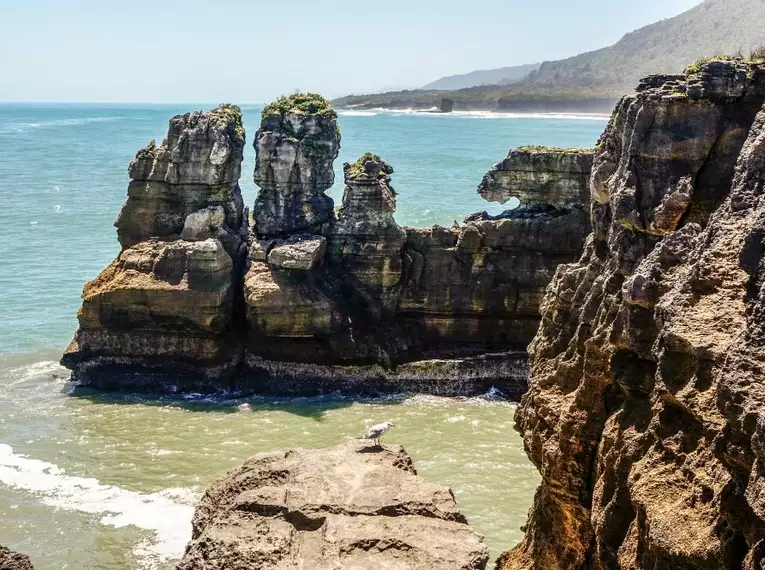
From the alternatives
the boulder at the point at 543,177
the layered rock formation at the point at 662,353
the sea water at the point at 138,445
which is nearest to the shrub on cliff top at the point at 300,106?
the boulder at the point at 543,177

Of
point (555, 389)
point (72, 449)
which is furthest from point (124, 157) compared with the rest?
point (555, 389)

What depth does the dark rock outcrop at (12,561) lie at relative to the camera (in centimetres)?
1227

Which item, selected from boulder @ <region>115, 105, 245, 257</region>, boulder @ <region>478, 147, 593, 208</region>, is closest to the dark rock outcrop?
boulder @ <region>115, 105, 245, 257</region>

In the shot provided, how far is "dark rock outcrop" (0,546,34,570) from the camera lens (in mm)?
12273

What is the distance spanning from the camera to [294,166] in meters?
31.4

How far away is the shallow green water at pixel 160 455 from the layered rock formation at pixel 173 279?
1387mm

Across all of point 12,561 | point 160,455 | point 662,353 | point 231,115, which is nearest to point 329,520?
point 662,353

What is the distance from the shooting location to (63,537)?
787 inches

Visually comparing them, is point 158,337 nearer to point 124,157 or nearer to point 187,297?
point 187,297

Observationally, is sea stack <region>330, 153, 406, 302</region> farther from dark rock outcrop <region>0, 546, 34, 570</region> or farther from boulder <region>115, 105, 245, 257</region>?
dark rock outcrop <region>0, 546, 34, 570</region>

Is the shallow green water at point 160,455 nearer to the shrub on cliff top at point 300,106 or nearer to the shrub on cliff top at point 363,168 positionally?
the shrub on cliff top at point 363,168

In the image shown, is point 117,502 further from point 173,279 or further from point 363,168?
point 363,168

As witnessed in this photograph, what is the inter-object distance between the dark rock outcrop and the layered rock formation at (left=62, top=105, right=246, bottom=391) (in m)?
17.1

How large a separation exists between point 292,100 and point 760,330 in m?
26.4
